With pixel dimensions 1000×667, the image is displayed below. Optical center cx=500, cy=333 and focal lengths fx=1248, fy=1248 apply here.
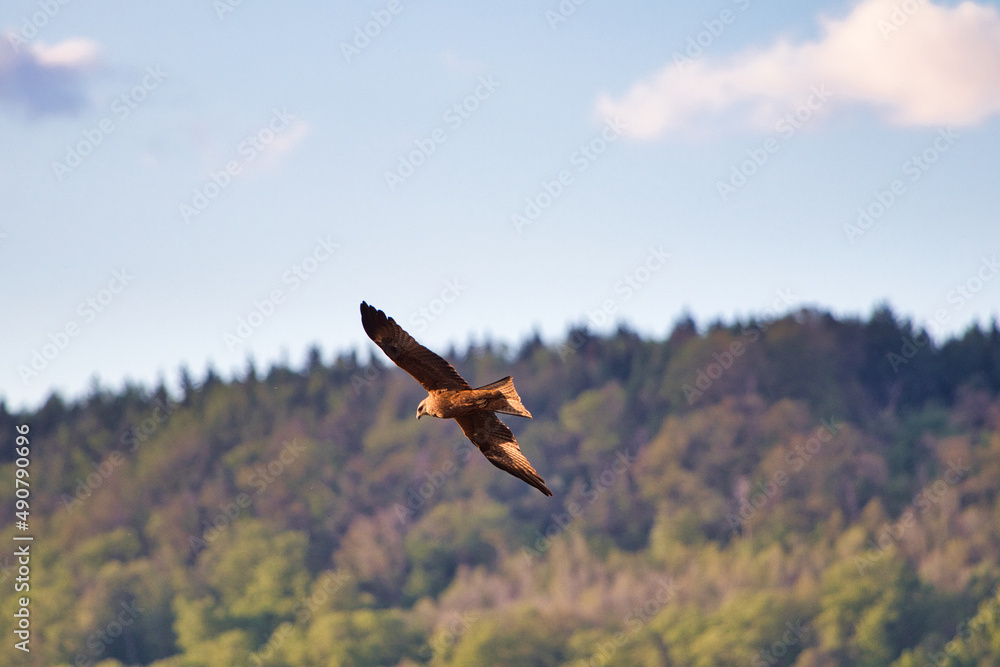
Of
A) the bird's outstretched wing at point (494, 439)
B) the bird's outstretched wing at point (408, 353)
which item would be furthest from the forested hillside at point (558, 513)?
the bird's outstretched wing at point (408, 353)

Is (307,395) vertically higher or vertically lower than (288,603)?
higher

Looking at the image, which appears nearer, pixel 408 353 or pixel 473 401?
pixel 473 401

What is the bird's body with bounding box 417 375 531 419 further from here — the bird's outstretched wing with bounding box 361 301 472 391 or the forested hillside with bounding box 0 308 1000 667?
the forested hillside with bounding box 0 308 1000 667

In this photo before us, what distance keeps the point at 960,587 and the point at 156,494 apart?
58018 millimetres

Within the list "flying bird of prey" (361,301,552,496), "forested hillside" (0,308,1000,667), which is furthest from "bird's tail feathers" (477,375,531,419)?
"forested hillside" (0,308,1000,667)

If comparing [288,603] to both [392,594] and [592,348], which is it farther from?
[592,348]

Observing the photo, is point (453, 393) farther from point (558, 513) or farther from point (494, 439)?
point (558, 513)

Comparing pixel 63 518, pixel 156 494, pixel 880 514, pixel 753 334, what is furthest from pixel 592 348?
pixel 63 518

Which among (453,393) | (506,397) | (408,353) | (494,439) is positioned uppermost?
(408,353)

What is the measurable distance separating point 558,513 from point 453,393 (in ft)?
270

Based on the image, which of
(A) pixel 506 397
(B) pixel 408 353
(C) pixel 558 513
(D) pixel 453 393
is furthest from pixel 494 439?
(C) pixel 558 513

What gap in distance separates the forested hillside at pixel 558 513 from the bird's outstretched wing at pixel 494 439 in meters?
56.3

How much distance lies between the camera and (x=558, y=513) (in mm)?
94250

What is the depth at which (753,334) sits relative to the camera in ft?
339
